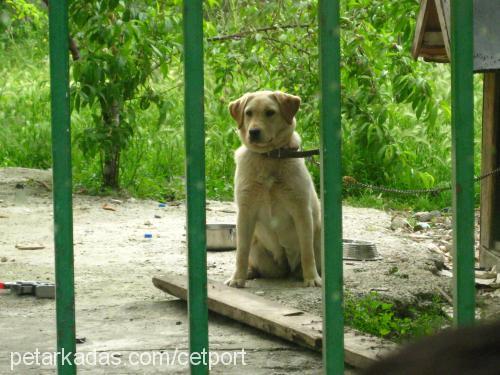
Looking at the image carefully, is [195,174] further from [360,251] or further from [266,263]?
[360,251]

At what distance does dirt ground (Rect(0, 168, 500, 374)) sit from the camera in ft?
11.1

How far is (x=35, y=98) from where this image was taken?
987cm

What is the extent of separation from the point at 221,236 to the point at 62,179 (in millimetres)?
4410

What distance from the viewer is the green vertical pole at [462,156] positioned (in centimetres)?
166

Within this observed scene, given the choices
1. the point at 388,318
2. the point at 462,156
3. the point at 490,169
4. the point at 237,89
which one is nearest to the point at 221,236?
the point at 490,169

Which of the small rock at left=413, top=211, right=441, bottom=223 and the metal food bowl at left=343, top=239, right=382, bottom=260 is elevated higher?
the small rock at left=413, top=211, right=441, bottom=223

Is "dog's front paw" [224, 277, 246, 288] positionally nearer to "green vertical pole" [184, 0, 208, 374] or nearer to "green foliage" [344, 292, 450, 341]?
"green foliage" [344, 292, 450, 341]

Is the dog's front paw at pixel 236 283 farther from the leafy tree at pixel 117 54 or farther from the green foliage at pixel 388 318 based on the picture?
the leafy tree at pixel 117 54

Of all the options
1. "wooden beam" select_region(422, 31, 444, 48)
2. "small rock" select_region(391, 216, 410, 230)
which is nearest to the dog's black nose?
"wooden beam" select_region(422, 31, 444, 48)

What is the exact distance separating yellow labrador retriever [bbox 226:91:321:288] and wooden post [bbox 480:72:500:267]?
0.97m

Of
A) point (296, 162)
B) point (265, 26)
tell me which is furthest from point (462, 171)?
point (265, 26)

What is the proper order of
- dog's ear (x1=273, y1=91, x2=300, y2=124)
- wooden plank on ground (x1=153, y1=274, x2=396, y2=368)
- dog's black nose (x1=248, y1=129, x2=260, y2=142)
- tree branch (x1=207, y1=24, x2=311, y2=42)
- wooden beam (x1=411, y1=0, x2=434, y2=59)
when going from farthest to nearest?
tree branch (x1=207, y1=24, x2=311, y2=42), dog's ear (x1=273, y1=91, x2=300, y2=124), dog's black nose (x1=248, y1=129, x2=260, y2=142), wooden beam (x1=411, y1=0, x2=434, y2=59), wooden plank on ground (x1=153, y1=274, x2=396, y2=368)

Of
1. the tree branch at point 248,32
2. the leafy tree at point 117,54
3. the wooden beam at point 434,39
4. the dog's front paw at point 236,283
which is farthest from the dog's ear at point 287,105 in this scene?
Answer: the tree branch at point 248,32

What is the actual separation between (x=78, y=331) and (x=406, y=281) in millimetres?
1848
